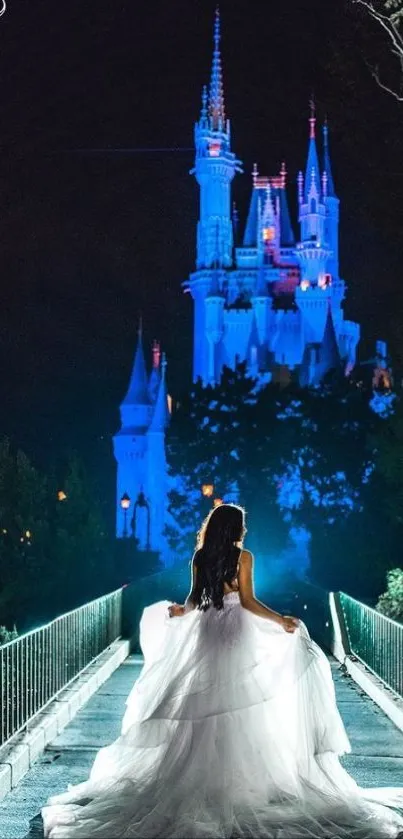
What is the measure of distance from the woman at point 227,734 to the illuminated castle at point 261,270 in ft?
292

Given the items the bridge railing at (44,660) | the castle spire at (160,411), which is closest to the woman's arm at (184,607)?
the bridge railing at (44,660)

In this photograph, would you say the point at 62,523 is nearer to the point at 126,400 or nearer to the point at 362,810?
the point at 126,400

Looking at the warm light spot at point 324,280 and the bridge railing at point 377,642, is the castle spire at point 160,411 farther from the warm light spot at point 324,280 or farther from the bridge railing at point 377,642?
the bridge railing at point 377,642

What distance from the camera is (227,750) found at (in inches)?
296

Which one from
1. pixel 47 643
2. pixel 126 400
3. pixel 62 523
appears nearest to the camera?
pixel 47 643

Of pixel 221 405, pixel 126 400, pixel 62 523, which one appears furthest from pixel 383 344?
pixel 62 523

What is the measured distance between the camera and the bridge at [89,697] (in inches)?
390

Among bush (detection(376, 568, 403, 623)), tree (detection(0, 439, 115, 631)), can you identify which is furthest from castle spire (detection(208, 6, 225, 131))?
bush (detection(376, 568, 403, 623))

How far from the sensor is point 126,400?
95688 mm

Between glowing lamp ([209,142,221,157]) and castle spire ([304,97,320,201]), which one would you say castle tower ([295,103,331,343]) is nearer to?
castle spire ([304,97,320,201])

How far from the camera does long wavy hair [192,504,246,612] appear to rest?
7.54 m

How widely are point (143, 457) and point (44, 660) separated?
265ft

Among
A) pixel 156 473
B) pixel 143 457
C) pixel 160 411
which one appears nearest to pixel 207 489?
pixel 156 473

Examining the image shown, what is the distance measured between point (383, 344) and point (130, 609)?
7613 centimetres
